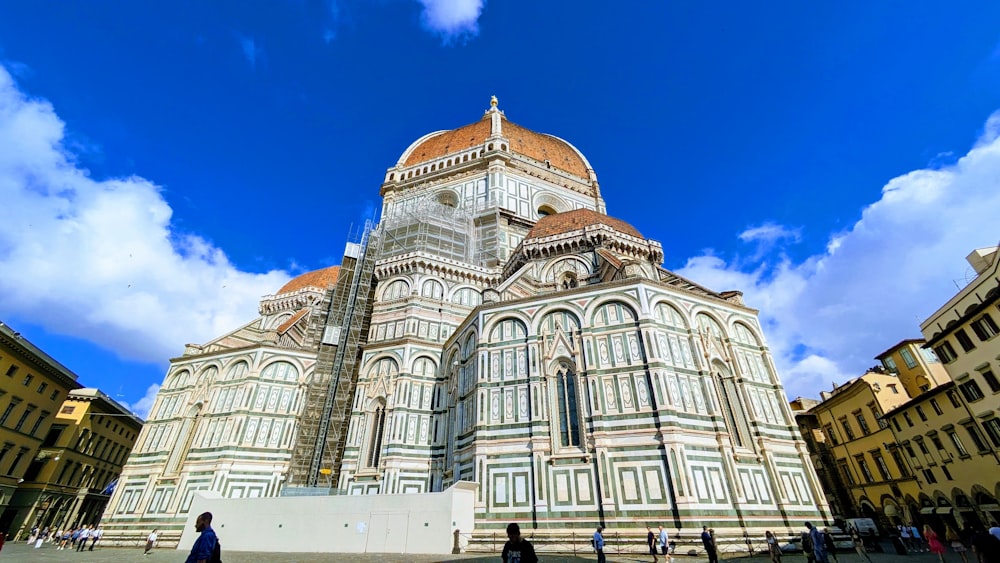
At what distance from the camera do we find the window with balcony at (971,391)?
21155 millimetres

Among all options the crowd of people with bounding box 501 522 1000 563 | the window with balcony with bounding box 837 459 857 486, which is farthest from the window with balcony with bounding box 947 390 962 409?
the window with balcony with bounding box 837 459 857 486

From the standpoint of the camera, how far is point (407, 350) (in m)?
23.5

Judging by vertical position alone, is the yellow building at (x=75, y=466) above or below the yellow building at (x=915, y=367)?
below

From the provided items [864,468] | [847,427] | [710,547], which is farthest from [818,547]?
[847,427]

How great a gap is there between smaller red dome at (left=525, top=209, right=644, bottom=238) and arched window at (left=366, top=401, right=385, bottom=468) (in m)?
12.7

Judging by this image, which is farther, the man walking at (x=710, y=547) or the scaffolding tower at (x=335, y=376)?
the scaffolding tower at (x=335, y=376)

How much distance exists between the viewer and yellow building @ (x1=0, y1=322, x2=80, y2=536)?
26.0 m

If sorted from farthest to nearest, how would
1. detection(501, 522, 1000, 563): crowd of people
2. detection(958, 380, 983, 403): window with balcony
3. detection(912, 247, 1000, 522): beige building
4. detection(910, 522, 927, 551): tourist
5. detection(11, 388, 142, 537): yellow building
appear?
1. detection(11, 388, 142, 537): yellow building
2. detection(958, 380, 983, 403): window with balcony
3. detection(912, 247, 1000, 522): beige building
4. detection(910, 522, 927, 551): tourist
5. detection(501, 522, 1000, 563): crowd of people

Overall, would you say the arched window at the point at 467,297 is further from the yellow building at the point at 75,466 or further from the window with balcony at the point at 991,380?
the yellow building at the point at 75,466

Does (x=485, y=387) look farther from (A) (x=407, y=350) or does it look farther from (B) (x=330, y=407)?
(B) (x=330, y=407)

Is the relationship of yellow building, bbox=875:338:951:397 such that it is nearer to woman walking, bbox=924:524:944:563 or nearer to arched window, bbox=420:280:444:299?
woman walking, bbox=924:524:944:563

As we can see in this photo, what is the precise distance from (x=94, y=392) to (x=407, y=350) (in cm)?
3151

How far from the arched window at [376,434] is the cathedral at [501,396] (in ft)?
0.25

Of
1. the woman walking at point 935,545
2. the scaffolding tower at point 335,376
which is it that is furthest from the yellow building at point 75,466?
the woman walking at point 935,545
